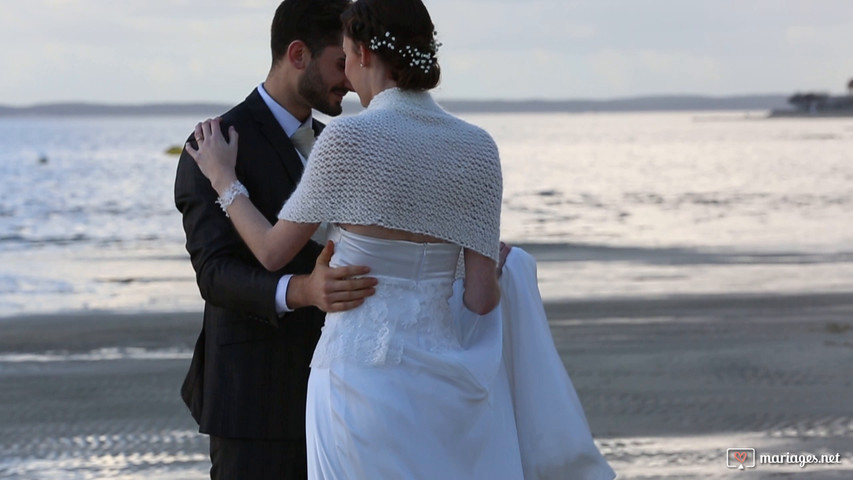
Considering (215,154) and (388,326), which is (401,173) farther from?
(215,154)

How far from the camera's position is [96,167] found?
53062 millimetres

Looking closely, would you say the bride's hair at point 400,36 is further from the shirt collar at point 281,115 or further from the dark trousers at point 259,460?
the dark trousers at point 259,460

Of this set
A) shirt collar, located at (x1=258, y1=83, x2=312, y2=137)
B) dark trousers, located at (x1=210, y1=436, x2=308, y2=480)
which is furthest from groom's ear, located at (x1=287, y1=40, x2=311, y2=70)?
dark trousers, located at (x1=210, y1=436, x2=308, y2=480)

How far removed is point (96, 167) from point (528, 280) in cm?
5211

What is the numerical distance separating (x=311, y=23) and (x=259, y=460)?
4.32 ft

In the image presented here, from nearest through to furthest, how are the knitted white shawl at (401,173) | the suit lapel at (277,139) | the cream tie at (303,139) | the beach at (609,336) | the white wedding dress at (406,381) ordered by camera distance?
1. the knitted white shawl at (401,173)
2. the white wedding dress at (406,381)
3. the suit lapel at (277,139)
4. the cream tie at (303,139)
5. the beach at (609,336)

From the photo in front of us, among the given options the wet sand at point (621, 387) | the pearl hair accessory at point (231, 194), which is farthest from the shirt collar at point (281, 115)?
the wet sand at point (621, 387)

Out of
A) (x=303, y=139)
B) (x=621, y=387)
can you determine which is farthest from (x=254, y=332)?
(x=621, y=387)

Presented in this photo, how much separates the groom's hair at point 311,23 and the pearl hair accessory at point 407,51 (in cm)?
64

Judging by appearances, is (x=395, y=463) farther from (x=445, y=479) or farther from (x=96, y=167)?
(x=96, y=167)

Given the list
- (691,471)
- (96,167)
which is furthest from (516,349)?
(96,167)

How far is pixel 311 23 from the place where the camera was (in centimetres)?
354

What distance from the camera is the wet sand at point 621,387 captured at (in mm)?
6598

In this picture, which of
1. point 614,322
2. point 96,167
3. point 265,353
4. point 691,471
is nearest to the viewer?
point 265,353
